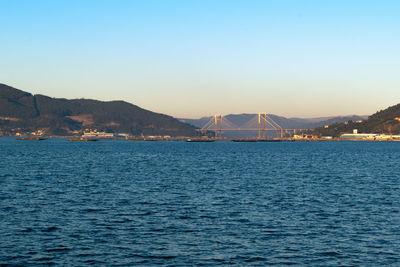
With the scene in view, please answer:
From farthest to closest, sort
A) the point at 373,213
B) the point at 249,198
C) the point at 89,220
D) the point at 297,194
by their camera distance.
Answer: the point at 297,194
the point at 249,198
the point at 373,213
the point at 89,220

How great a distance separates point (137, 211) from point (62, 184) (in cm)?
2233

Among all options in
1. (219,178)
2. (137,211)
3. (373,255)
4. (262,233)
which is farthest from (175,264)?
(219,178)

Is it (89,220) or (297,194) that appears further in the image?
(297,194)

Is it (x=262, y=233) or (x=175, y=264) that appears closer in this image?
(x=175, y=264)

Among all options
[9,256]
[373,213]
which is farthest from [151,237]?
[373,213]

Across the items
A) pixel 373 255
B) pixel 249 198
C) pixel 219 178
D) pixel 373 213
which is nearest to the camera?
pixel 373 255

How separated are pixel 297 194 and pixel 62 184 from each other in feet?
84.9

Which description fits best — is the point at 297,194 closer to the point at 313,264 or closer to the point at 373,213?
the point at 373,213

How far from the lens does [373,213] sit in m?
36.3

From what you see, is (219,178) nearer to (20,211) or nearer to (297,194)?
(297,194)

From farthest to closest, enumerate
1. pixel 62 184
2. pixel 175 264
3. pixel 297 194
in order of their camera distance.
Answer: pixel 62 184, pixel 297 194, pixel 175 264

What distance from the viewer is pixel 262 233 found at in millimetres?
29328

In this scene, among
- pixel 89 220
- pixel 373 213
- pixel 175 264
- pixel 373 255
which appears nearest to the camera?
pixel 175 264

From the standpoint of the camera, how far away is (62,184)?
56219 millimetres
